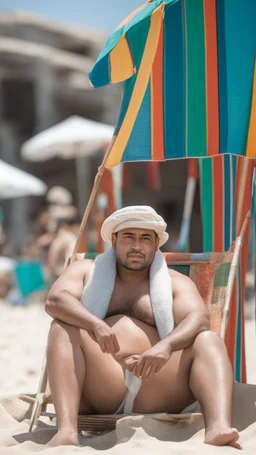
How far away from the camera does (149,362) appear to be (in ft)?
10.1

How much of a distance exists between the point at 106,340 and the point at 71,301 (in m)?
0.25

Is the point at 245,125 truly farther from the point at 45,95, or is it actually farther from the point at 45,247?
the point at 45,95

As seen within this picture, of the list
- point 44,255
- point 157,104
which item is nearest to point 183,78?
point 157,104

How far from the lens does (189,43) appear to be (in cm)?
427

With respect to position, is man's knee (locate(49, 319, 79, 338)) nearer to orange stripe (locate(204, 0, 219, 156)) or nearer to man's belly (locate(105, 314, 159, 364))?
man's belly (locate(105, 314, 159, 364))

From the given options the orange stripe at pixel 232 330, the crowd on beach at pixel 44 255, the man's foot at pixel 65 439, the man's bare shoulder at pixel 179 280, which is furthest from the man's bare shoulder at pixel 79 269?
the crowd on beach at pixel 44 255

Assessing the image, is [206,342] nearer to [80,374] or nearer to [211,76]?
[80,374]

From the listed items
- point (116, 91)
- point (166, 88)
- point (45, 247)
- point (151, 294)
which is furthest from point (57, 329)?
point (116, 91)

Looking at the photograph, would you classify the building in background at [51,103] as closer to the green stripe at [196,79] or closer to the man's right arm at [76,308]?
the green stripe at [196,79]

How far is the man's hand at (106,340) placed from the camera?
124 inches

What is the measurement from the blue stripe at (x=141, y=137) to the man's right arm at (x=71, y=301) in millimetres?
859

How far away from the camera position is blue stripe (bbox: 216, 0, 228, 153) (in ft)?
13.4

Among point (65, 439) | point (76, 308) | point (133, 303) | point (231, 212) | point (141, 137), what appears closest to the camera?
point (65, 439)

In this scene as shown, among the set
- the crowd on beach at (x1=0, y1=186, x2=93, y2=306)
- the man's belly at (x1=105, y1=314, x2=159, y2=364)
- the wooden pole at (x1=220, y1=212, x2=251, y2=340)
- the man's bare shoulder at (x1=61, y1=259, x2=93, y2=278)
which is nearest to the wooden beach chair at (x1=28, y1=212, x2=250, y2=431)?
the wooden pole at (x1=220, y1=212, x2=251, y2=340)
